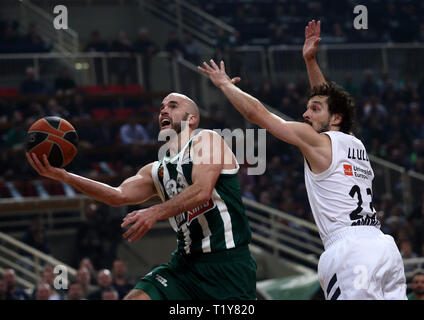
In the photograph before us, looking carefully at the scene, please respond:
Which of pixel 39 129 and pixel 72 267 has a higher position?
pixel 39 129

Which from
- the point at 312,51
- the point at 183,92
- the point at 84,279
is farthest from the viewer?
the point at 183,92

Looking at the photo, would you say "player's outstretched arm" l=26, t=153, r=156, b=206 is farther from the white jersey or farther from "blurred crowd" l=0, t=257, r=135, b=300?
"blurred crowd" l=0, t=257, r=135, b=300

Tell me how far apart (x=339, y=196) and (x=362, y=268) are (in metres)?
0.60

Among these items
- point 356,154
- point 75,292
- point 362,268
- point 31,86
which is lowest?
point 75,292

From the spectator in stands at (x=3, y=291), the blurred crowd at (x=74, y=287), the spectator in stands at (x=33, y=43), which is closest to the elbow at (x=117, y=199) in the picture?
the blurred crowd at (x=74, y=287)

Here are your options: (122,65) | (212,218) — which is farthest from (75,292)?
(122,65)

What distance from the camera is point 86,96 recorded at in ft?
50.9

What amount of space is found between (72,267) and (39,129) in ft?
25.0

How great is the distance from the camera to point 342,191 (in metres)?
5.30

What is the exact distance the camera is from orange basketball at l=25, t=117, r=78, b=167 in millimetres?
5453

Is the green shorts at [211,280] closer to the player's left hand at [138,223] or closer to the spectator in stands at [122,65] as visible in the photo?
the player's left hand at [138,223]

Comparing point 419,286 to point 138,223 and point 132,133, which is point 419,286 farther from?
point 132,133

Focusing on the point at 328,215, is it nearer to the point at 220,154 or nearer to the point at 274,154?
the point at 220,154
